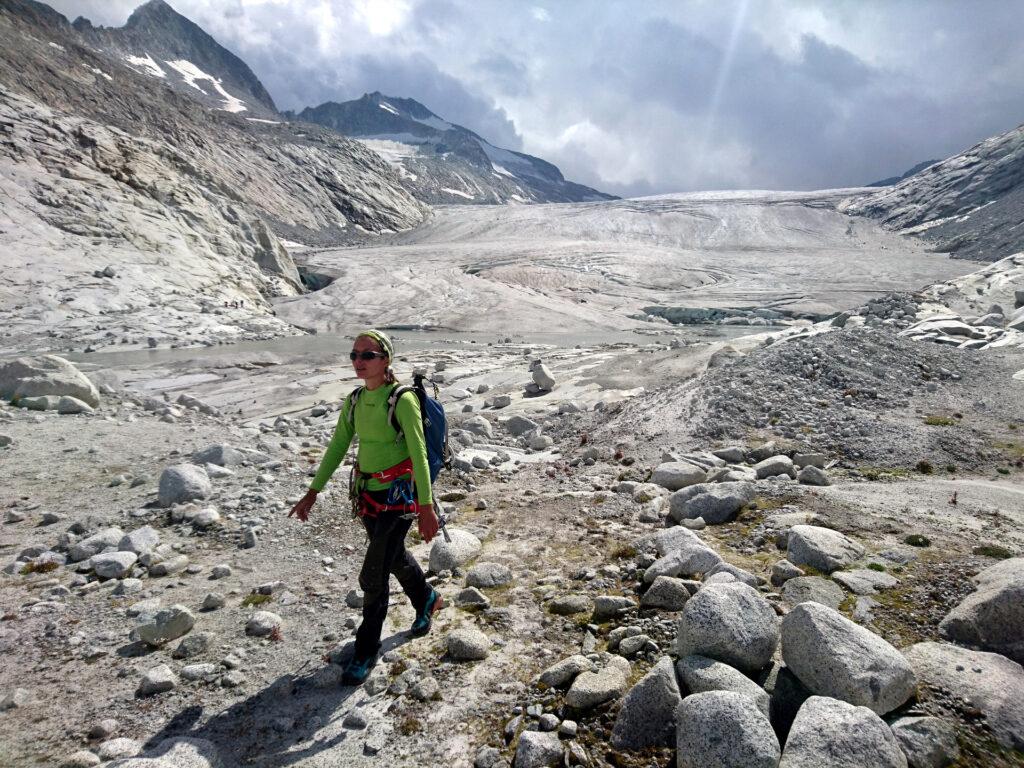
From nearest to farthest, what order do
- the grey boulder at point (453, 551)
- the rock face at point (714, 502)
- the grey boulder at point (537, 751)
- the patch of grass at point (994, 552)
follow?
the grey boulder at point (537, 751) → the patch of grass at point (994, 552) → the grey boulder at point (453, 551) → the rock face at point (714, 502)

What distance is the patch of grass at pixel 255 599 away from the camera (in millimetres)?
4902

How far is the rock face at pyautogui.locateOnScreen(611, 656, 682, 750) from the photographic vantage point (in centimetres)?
313

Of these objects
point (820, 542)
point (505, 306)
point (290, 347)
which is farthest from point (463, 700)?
point (505, 306)

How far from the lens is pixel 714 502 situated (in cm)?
643

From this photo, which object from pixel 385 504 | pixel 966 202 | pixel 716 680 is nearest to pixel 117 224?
pixel 385 504

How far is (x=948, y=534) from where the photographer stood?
5574 millimetres

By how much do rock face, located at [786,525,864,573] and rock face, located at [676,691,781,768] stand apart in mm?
2224

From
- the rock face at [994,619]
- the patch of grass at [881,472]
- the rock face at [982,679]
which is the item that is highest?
the patch of grass at [881,472]

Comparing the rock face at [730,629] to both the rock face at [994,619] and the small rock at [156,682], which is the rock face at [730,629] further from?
the small rock at [156,682]

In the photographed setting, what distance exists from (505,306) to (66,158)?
29.1 metres

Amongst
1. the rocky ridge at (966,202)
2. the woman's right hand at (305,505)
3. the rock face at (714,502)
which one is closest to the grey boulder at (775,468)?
the rock face at (714,502)

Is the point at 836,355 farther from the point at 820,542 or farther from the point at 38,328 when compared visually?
the point at 38,328

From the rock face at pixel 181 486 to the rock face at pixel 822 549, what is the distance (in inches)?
250

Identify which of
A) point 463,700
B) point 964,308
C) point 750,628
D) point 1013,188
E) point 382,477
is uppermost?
point 1013,188
